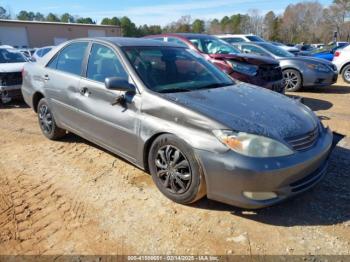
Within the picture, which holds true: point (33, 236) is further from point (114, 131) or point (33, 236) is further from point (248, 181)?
point (248, 181)

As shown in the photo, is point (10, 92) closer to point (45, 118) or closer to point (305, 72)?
point (45, 118)

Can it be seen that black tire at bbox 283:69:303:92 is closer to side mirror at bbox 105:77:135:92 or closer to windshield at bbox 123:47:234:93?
windshield at bbox 123:47:234:93

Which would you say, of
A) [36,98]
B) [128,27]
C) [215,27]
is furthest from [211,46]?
[215,27]

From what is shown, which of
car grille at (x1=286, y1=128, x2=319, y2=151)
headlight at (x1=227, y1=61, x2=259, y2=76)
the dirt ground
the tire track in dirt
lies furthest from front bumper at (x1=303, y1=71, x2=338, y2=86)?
the tire track in dirt

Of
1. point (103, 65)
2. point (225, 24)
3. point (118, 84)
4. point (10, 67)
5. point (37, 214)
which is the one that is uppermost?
point (225, 24)

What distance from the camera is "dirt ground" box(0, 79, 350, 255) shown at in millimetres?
2678

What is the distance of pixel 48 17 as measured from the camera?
90.9 metres

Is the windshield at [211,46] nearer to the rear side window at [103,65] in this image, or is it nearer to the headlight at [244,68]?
the headlight at [244,68]

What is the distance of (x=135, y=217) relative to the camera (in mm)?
3082

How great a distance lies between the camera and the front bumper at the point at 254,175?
2.68m

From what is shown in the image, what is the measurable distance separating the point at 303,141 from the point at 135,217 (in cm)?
176

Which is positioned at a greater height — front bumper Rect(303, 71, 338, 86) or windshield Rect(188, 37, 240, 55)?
windshield Rect(188, 37, 240, 55)

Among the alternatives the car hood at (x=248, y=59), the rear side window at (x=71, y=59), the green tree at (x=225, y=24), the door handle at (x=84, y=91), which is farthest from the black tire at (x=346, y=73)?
the green tree at (x=225, y=24)

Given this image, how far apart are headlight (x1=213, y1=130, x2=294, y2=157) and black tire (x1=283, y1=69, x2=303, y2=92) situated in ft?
22.2
